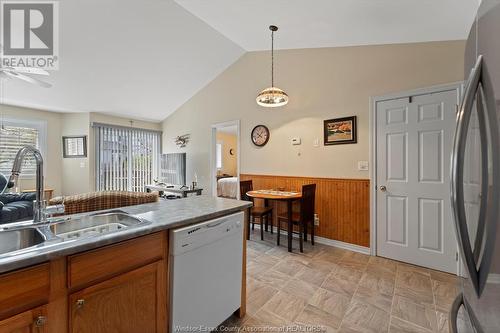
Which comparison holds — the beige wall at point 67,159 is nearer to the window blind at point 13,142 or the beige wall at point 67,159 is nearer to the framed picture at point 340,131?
the window blind at point 13,142

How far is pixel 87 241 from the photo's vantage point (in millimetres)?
967

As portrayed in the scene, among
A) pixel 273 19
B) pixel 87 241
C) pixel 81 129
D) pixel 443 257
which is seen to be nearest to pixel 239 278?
pixel 87 241

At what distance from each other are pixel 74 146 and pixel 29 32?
3.16 m

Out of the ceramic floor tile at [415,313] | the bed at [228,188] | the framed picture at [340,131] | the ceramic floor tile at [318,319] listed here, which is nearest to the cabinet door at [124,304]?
the ceramic floor tile at [318,319]

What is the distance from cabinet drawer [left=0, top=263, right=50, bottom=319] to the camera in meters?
0.78

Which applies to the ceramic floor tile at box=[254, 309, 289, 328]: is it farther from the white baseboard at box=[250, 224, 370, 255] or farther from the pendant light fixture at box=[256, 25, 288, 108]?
the pendant light fixture at box=[256, 25, 288, 108]

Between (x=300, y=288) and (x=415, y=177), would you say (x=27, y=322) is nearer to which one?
(x=300, y=288)

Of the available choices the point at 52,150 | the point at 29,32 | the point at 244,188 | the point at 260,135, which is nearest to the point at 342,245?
the point at 244,188

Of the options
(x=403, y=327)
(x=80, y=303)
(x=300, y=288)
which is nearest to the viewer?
(x=80, y=303)

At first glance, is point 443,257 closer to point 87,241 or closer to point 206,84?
point 87,241

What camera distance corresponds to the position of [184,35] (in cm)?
357

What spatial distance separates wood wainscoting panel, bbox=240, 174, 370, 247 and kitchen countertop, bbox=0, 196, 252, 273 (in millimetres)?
2023

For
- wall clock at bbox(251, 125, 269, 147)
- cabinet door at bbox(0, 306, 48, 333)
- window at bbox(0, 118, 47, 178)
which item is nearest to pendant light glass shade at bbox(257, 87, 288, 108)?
wall clock at bbox(251, 125, 269, 147)

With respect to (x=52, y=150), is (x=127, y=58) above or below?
above
